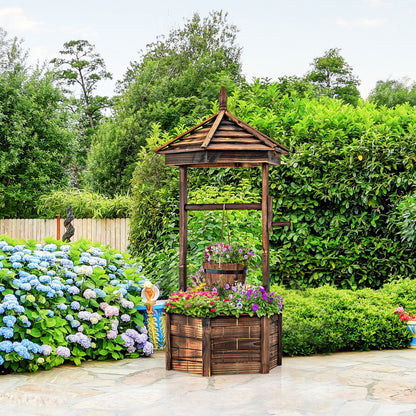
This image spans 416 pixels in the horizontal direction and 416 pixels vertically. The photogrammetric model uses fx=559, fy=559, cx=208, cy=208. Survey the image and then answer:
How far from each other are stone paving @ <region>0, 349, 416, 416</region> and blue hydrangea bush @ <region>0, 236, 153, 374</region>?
6.8 inches

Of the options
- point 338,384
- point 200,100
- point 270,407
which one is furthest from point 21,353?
point 200,100

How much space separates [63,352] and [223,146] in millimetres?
2257

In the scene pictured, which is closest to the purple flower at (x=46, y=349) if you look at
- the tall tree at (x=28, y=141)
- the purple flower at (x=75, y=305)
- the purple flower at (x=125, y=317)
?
the purple flower at (x=75, y=305)

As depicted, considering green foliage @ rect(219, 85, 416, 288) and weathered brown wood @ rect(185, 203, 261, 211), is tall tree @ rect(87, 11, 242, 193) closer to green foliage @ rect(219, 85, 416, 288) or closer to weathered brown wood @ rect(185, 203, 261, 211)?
green foliage @ rect(219, 85, 416, 288)

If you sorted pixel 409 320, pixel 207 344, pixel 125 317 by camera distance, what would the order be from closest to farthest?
pixel 207 344
pixel 125 317
pixel 409 320

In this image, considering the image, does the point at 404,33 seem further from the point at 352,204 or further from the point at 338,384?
the point at 338,384

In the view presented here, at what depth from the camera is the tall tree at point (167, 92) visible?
19.3m

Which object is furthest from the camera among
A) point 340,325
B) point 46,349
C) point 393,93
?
point 393,93

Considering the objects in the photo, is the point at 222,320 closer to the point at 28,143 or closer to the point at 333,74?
the point at 28,143

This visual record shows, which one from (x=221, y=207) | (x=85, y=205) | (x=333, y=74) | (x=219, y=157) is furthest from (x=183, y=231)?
(x=333, y=74)

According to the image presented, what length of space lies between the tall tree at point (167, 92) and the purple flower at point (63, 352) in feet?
41.6

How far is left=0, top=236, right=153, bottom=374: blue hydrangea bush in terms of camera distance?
4770mm

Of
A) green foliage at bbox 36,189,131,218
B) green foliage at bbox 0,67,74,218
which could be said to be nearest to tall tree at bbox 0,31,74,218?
green foliage at bbox 0,67,74,218

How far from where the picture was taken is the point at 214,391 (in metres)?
4.20
